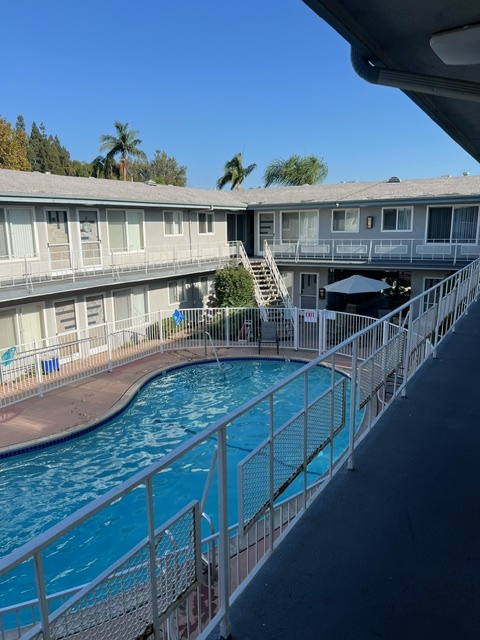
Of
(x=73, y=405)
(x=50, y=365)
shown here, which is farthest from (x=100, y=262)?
(x=73, y=405)

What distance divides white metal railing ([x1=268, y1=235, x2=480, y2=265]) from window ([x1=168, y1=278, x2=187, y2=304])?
4.67 meters

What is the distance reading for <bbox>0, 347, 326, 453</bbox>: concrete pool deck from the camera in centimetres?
969

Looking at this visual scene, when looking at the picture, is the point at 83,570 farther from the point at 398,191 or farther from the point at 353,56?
the point at 398,191

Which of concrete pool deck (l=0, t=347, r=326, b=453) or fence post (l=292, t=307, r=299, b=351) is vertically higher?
fence post (l=292, t=307, r=299, b=351)

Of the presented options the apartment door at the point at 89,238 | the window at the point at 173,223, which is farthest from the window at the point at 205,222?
the apartment door at the point at 89,238

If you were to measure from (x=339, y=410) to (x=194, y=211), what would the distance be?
56.5ft

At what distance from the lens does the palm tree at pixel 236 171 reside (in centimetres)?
3609

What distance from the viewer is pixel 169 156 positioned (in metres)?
53.4

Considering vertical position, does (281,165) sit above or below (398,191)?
above

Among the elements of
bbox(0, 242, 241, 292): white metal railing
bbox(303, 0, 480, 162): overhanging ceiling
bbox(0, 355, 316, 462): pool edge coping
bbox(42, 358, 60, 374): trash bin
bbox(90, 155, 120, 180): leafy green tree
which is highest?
bbox(90, 155, 120, 180): leafy green tree

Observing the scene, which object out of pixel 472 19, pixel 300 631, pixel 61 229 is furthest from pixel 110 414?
pixel 472 19

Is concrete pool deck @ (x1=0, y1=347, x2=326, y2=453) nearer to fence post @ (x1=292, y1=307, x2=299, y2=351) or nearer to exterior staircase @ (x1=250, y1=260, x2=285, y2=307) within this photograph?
fence post @ (x1=292, y1=307, x2=299, y2=351)

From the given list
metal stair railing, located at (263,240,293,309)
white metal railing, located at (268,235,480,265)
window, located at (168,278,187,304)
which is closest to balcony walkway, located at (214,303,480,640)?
metal stair railing, located at (263,240,293,309)

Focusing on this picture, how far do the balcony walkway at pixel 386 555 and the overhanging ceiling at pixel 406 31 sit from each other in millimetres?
Result: 3067
